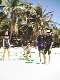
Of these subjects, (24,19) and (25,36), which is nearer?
(24,19)

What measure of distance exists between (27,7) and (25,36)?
410 centimetres

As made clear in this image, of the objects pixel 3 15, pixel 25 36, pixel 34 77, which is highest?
pixel 3 15

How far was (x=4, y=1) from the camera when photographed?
113 ft

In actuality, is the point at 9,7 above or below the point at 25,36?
above

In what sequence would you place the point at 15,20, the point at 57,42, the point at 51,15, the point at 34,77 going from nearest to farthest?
1. the point at 34,77
2. the point at 15,20
3. the point at 51,15
4. the point at 57,42

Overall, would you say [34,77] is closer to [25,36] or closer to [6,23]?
[6,23]

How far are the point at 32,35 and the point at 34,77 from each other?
87.9ft

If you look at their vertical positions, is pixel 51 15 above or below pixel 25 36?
above

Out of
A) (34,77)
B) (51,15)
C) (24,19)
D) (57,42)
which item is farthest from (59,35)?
(34,77)

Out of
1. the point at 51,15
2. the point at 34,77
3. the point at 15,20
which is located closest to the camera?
the point at 34,77

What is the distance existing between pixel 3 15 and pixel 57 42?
940cm

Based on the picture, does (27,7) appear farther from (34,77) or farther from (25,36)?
(34,77)

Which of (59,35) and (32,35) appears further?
(59,35)

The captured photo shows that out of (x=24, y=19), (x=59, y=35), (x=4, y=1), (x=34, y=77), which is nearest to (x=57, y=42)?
(x=59, y=35)
